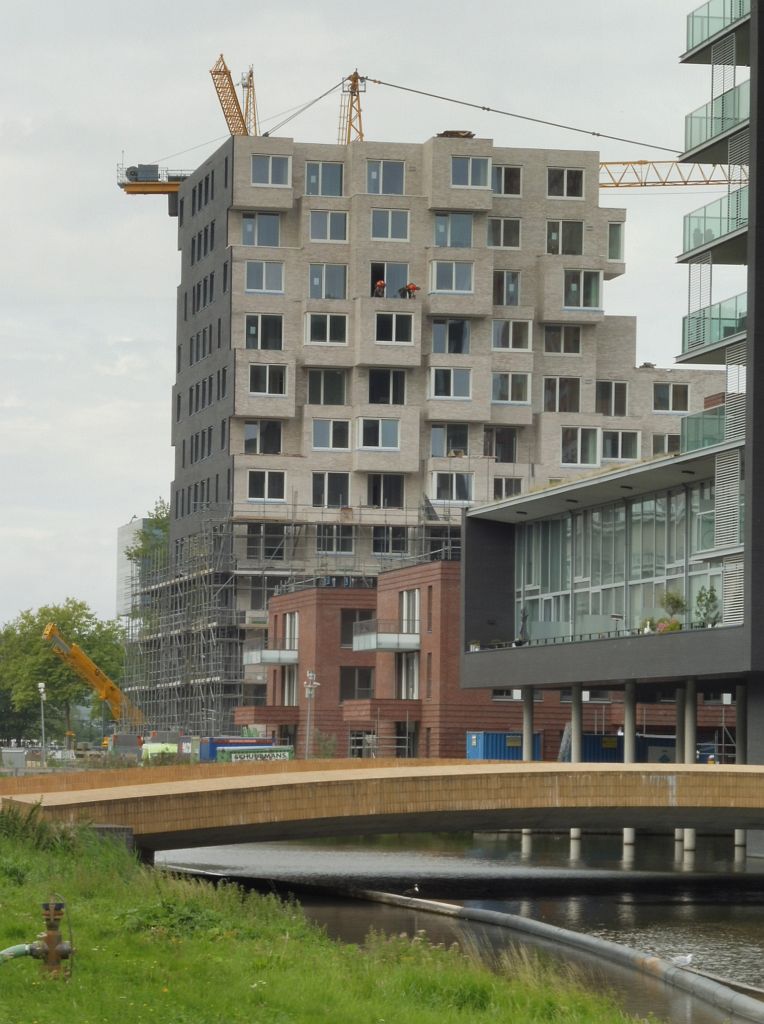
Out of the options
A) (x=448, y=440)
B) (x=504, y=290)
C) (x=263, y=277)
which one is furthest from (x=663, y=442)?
(x=263, y=277)

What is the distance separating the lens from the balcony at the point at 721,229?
165ft

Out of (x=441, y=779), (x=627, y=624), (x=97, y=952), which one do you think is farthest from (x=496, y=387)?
(x=97, y=952)

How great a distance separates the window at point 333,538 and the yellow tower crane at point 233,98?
133 feet

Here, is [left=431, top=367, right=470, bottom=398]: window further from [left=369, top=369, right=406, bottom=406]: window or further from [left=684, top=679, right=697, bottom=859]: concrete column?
[left=684, top=679, right=697, bottom=859]: concrete column

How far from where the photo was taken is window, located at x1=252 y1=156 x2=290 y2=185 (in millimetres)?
102062

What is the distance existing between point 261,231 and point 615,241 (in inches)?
784

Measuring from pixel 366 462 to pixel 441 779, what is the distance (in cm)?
6500

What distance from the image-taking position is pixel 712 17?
171 ft

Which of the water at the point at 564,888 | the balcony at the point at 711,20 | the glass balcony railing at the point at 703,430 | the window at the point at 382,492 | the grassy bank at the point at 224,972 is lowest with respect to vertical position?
the water at the point at 564,888

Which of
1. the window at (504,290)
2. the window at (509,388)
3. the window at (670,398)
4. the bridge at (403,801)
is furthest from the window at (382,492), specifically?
the bridge at (403,801)

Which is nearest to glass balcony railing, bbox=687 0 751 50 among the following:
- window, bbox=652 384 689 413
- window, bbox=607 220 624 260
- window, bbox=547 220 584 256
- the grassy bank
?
the grassy bank

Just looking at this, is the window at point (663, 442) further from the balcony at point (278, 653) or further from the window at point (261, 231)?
the balcony at point (278, 653)

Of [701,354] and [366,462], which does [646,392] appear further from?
[701,354]

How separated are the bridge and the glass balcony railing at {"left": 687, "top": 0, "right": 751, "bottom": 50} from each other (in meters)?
21.8
